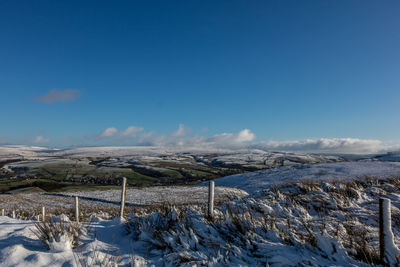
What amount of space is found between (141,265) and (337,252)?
12.0 ft

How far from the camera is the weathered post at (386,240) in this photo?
409 centimetres

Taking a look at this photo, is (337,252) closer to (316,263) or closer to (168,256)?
(316,263)

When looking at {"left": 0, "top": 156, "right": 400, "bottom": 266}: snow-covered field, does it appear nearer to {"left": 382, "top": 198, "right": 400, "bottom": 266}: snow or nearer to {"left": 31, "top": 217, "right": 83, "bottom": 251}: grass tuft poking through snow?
{"left": 31, "top": 217, "right": 83, "bottom": 251}: grass tuft poking through snow

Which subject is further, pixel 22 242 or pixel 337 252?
pixel 22 242

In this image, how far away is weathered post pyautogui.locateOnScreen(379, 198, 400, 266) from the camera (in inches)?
161

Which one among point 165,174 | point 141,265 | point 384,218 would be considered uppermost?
point 384,218

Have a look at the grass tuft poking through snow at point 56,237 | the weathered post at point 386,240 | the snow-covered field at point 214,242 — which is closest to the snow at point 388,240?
the weathered post at point 386,240

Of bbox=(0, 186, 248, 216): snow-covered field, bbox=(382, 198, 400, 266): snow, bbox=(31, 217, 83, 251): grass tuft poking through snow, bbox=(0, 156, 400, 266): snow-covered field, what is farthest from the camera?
bbox=(0, 186, 248, 216): snow-covered field

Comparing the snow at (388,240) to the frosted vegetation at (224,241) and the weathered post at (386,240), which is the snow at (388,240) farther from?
the frosted vegetation at (224,241)

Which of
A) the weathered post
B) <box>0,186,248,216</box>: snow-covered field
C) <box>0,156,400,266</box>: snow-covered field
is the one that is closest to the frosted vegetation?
<box>0,156,400,266</box>: snow-covered field

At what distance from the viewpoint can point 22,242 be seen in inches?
184

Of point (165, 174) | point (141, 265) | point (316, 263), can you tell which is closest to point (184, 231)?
point (141, 265)

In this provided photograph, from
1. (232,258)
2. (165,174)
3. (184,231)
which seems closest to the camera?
(232,258)

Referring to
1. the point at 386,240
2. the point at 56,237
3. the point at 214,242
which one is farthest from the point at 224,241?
the point at 56,237
